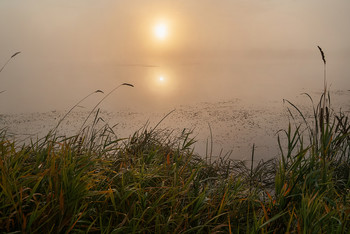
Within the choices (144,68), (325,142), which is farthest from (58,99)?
(325,142)

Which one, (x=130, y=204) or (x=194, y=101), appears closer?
(x=130, y=204)

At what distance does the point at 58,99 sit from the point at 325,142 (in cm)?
490

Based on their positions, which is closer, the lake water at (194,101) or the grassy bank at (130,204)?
the grassy bank at (130,204)

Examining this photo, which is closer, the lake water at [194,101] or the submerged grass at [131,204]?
the submerged grass at [131,204]

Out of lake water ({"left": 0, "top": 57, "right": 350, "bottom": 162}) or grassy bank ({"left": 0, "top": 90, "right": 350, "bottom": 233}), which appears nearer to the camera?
grassy bank ({"left": 0, "top": 90, "right": 350, "bottom": 233})

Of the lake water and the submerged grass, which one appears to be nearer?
the submerged grass

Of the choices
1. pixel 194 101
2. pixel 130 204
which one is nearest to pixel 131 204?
pixel 130 204

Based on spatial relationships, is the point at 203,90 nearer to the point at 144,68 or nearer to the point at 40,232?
the point at 144,68

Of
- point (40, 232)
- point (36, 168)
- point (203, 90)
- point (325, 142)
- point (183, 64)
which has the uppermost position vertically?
point (183, 64)

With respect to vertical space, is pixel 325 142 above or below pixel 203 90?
below

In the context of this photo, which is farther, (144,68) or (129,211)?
(144,68)

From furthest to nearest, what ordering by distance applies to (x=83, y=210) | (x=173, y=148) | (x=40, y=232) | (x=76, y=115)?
(x=76, y=115), (x=173, y=148), (x=83, y=210), (x=40, y=232)

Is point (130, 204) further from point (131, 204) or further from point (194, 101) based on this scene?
point (194, 101)

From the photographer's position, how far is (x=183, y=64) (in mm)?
8125
